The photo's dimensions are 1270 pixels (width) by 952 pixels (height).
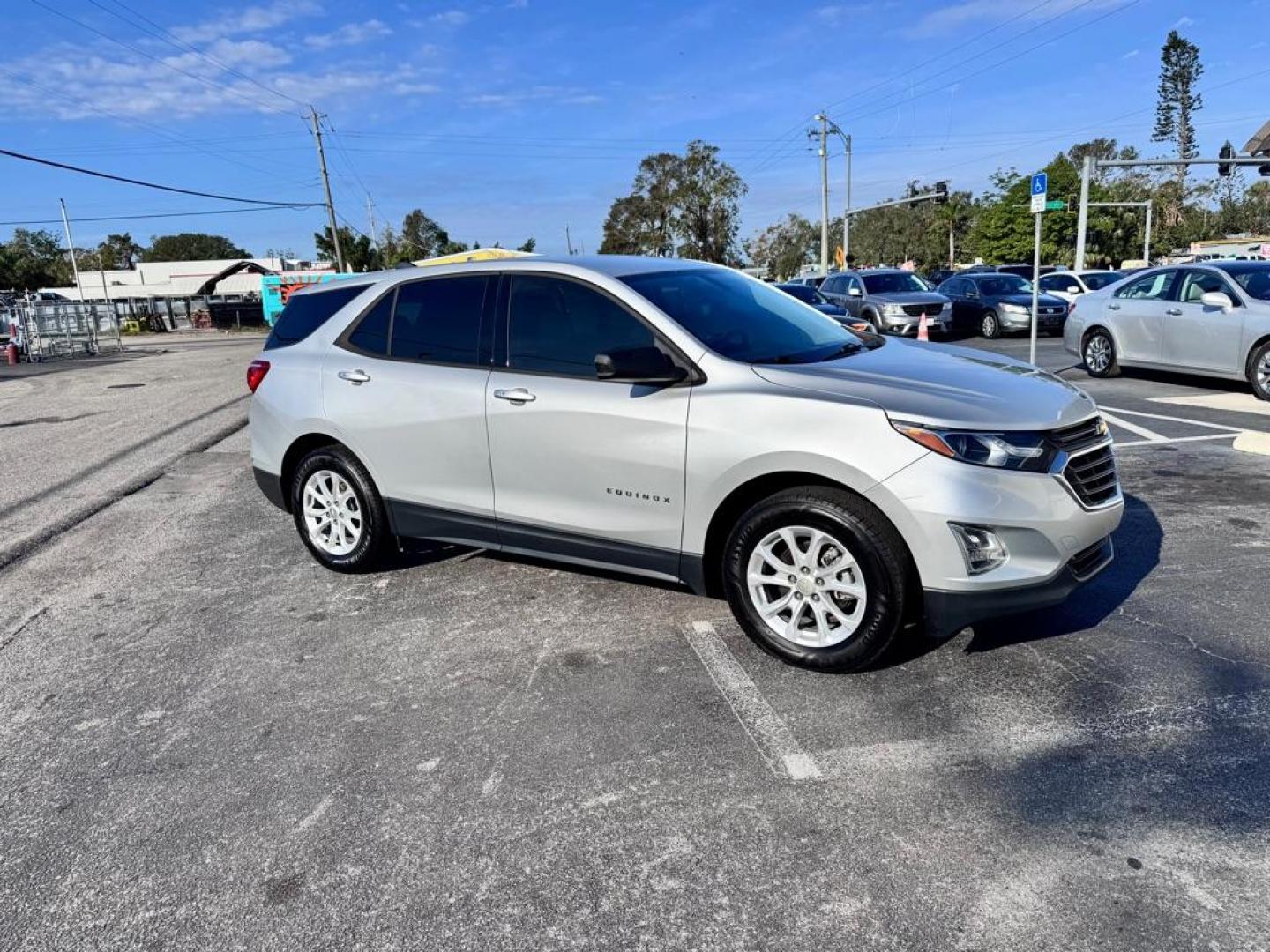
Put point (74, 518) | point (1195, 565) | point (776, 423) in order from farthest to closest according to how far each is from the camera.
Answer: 1. point (74, 518)
2. point (1195, 565)
3. point (776, 423)

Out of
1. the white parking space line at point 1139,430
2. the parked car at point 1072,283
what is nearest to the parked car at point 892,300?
the parked car at point 1072,283

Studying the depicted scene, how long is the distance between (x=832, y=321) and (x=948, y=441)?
1.83 m

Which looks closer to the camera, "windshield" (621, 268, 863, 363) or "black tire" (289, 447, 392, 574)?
"windshield" (621, 268, 863, 363)

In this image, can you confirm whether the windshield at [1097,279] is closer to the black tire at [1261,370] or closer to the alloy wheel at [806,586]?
the black tire at [1261,370]

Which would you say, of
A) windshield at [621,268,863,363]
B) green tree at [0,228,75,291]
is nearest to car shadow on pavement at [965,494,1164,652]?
windshield at [621,268,863,363]

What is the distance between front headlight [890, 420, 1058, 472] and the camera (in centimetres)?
342

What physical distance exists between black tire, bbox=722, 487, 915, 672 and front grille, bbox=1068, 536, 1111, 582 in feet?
2.21

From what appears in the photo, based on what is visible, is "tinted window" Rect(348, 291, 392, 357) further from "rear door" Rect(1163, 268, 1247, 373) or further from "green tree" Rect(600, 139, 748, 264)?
"green tree" Rect(600, 139, 748, 264)

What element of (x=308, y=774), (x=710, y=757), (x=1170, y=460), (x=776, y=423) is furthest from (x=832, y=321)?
(x=1170, y=460)

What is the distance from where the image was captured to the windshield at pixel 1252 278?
10359mm

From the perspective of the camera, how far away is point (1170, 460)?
293 inches

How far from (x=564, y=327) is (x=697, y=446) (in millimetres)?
1031

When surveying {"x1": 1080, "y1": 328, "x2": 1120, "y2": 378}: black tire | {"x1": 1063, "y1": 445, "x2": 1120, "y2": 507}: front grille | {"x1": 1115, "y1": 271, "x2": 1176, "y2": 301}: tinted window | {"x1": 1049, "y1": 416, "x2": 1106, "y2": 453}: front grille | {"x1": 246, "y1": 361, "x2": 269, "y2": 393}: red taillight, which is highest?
{"x1": 246, "y1": 361, "x2": 269, "y2": 393}: red taillight

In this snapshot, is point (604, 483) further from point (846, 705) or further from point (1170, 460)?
point (1170, 460)
